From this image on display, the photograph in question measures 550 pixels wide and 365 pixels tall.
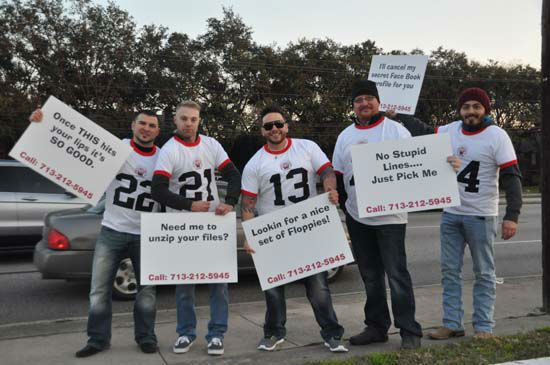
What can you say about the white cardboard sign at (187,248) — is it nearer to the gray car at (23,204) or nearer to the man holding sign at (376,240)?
the man holding sign at (376,240)

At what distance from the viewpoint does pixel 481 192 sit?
457 centimetres

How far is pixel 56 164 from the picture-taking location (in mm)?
4402

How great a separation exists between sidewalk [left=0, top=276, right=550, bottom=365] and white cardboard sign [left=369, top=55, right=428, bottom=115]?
7.82 ft

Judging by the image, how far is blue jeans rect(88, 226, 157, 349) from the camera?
4434mm

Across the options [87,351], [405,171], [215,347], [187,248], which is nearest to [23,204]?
[87,351]

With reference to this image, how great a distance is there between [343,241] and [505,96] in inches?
1777

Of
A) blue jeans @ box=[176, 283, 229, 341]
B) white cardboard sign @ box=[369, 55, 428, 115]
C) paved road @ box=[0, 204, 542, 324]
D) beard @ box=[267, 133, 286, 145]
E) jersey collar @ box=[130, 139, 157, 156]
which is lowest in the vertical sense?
paved road @ box=[0, 204, 542, 324]

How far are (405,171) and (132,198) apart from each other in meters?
2.23

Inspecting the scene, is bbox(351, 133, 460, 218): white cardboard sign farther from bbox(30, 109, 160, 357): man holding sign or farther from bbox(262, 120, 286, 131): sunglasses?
bbox(30, 109, 160, 357): man holding sign

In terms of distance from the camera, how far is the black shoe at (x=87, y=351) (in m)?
4.36

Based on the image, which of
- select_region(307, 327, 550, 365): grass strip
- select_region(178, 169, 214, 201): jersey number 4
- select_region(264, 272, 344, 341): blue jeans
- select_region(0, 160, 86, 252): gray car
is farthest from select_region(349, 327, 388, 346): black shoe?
select_region(0, 160, 86, 252): gray car

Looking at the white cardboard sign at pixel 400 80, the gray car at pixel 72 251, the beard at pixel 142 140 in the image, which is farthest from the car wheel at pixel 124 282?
the white cardboard sign at pixel 400 80

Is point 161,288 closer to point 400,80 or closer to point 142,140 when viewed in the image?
point 142,140

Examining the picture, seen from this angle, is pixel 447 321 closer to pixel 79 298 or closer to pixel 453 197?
pixel 453 197
